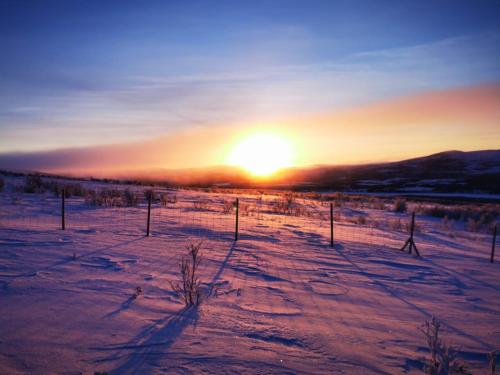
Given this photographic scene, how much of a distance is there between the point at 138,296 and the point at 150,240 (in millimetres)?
4557

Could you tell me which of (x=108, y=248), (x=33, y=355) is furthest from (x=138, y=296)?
(x=108, y=248)

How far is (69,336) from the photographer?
14.4ft

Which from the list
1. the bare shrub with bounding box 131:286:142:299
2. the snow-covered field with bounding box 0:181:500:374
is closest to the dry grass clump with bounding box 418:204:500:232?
the snow-covered field with bounding box 0:181:500:374

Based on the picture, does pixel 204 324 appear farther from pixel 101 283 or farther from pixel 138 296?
pixel 101 283

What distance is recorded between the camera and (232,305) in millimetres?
5770

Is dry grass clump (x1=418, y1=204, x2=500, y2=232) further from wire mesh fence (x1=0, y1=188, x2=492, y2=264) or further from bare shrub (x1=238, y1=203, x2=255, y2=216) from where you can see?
bare shrub (x1=238, y1=203, x2=255, y2=216)

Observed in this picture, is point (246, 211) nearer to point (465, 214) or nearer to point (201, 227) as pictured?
point (201, 227)

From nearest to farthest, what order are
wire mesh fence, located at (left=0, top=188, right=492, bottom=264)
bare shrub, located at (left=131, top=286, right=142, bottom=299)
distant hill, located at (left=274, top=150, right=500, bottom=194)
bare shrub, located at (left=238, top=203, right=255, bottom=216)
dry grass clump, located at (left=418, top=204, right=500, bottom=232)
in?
1. bare shrub, located at (left=131, top=286, right=142, bottom=299)
2. wire mesh fence, located at (left=0, top=188, right=492, bottom=264)
3. bare shrub, located at (left=238, top=203, right=255, bottom=216)
4. dry grass clump, located at (left=418, top=204, right=500, bottom=232)
5. distant hill, located at (left=274, top=150, right=500, bottom=194)

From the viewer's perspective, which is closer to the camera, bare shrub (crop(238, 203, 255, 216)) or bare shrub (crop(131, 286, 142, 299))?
bare shrub (crop(131, 286, 142, 299))

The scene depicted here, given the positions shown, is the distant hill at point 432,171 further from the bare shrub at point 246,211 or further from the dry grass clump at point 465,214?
the bare shrub at point 246,211

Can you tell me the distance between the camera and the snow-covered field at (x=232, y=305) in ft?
13.5

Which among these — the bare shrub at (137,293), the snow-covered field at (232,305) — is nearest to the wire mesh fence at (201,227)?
the snow-covered field at (232,305)

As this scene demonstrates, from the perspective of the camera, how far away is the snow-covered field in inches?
162

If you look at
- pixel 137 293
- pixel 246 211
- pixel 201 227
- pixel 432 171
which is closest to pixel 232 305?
pixel 137 293
